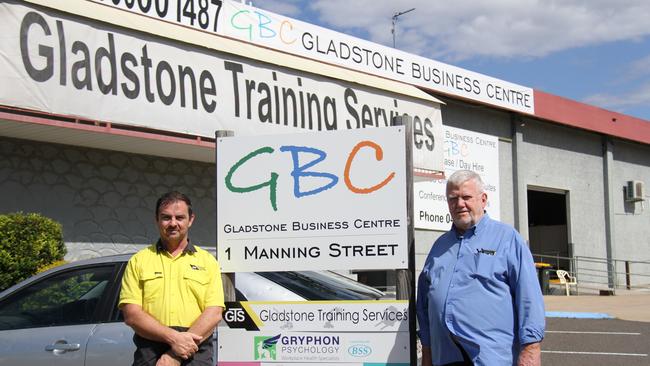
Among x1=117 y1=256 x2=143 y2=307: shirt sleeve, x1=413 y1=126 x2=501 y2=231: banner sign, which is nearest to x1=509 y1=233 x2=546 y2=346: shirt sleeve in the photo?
x1=117 y1=256 x2=143 y2=307: shirt sleeve

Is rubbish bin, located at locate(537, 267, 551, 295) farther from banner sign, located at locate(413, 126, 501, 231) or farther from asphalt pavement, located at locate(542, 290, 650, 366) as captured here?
asphalt pavement, located at locate(542, 290, 650, 366)

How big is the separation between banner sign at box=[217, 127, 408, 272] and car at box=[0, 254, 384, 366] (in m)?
0.68

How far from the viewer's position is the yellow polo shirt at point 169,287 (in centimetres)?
394

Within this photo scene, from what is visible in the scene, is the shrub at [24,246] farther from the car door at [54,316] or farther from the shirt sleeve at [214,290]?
the shirt sleeve at [214,290]

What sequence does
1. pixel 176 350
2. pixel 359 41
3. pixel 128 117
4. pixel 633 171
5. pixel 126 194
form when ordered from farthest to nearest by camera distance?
pixel 633 171 → pixel 359 41 → pixel 126 194 → pixel 128 117 → pixel 176 350

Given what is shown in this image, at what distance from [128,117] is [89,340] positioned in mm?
4814

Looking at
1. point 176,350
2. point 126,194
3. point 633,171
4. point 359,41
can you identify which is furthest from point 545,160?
point 176,350

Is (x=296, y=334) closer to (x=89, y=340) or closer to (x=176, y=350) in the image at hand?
(x=176, y=350)

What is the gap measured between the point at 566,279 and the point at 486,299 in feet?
63.5

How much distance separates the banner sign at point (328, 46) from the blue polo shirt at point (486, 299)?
29.1ft

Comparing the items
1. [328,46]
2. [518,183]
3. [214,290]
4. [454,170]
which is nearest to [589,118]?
[518,183]

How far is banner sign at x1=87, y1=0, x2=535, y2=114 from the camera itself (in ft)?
40.7

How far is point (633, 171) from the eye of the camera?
2683 cm

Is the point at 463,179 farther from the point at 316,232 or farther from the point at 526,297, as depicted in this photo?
the point at 316,232
